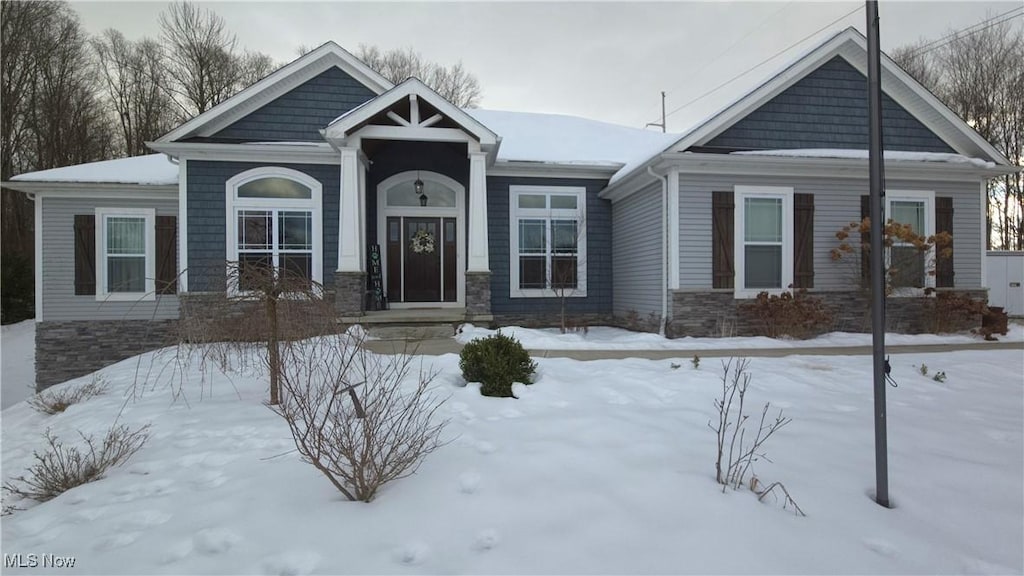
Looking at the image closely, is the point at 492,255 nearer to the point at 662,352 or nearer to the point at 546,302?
the point at 546,302

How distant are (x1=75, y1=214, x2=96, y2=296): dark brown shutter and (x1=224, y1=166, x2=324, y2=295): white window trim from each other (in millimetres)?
2986

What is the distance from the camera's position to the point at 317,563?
2.18 meters

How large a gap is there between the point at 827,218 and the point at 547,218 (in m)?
5.30

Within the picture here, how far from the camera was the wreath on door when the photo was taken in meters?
10.5

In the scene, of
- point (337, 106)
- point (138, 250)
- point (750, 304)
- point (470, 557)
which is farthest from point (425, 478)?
point (138, 250)

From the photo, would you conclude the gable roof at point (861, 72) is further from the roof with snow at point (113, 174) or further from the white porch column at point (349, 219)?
the roof with snow at point (113, 174)

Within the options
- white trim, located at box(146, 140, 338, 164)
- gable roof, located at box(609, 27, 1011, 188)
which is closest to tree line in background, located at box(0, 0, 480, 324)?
white trim, located at box(146, 140, 338, 164)

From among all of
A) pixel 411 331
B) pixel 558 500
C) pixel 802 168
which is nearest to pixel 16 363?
pixel 411 331

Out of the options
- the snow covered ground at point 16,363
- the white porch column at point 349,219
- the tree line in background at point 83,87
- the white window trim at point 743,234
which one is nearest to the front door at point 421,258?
the white porch column at point 349,219

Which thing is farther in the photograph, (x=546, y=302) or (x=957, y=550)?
(x=546, y=302)

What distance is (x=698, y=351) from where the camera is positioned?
691cm

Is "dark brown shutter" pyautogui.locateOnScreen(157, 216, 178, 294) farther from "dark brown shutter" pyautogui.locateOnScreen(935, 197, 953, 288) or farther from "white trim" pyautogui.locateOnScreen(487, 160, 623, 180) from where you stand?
"dark brown shutter" pyautogui.locateOnScreen(935, 197, 953, 288)

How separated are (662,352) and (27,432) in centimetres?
712

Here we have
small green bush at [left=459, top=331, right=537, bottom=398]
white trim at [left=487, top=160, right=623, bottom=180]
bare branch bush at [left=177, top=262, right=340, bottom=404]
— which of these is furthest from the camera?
white trim at [left=487, top=160, right=623, bottom=180]
